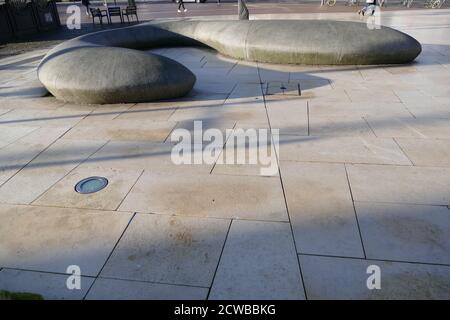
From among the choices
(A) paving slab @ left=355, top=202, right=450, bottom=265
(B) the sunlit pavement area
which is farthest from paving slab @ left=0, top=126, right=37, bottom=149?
(A) paving slab @ left=355, top=202, right=450, bottom=265

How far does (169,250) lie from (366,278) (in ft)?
5.88

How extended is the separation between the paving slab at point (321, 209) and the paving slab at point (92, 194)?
6.61ft

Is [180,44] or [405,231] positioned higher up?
[180,44]

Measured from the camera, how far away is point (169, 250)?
340 cm

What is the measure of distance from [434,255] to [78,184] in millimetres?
4064

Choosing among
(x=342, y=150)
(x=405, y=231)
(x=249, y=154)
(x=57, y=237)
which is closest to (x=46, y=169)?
(x=57, y=237)

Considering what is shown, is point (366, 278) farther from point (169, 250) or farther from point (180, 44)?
point (180, 44)

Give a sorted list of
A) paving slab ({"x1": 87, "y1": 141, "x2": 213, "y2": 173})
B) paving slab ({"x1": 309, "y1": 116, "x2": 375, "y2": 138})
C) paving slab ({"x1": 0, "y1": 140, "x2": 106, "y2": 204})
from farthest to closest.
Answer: paving slab ({"x1": 309, "y1": 116, "x2": 375, "y2": 138}), paving slab ({"x1": 87, "y1": 141, "x2": 213, "y2": 173}), paving slab ({"x1": 0, "y1": 140, "x2": 106, "y2": 204})

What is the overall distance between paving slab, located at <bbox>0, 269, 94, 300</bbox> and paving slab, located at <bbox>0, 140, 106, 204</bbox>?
1.28 meters

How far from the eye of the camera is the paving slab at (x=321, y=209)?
11.1 ft

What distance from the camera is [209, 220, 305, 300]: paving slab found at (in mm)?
2934

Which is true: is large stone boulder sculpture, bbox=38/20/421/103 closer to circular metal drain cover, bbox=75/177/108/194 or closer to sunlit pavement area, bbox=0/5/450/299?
sunlit pavement area, bbox=0/5/450/299
